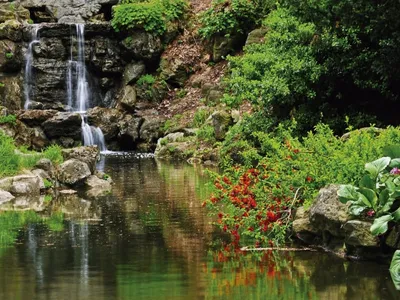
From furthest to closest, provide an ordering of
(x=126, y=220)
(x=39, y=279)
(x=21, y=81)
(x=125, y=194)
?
1. (x=21, y=81)
2. (x=125, y=194)
3. (x=126, y=220)
4. (x=39, y=279)

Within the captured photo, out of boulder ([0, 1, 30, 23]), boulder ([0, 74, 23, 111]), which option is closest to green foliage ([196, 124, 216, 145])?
boulder ([0, 74, 23, 111])

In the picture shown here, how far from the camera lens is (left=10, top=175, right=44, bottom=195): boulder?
17.3 meters

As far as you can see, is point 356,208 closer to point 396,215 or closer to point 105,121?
point 396,215

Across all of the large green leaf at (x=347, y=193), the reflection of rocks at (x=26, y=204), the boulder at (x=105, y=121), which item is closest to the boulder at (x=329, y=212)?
the large green leaf at (x=347, y=193)

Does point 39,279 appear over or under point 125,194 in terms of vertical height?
under

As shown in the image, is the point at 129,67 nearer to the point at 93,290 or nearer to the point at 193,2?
the point at 193,2

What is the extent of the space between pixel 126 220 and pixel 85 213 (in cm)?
132

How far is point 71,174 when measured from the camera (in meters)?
19.0

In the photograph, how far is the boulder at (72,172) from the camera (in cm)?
1892

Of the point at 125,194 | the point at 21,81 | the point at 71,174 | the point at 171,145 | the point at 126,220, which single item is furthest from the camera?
the point at 21,81

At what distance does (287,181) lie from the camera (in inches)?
450

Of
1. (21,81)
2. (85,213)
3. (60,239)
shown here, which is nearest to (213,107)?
(21,81)

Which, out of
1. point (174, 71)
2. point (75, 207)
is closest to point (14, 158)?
point (75, 207)

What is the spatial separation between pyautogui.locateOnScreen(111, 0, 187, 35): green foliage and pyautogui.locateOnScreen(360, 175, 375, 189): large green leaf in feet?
88.6
